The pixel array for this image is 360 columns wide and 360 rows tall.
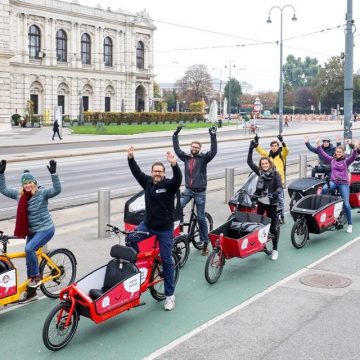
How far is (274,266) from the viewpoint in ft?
28.6

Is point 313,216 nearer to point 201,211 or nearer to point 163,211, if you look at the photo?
point 201,211

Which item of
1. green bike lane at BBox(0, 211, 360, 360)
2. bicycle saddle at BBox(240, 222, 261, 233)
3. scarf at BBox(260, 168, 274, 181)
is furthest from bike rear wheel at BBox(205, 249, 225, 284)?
scarf at BBox(260, 168, 274, 181)

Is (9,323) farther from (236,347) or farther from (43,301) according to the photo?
(236,347)

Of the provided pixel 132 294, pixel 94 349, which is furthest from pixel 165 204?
pixel 94 349

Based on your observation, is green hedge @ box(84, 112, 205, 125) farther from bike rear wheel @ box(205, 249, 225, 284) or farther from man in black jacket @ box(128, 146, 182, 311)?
man in black jacket @ box(128, 146, 182, 311)

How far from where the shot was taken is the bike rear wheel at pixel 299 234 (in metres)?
9.62

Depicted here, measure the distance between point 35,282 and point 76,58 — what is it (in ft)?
249

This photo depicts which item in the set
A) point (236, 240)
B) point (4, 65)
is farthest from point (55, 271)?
point (4, 65)

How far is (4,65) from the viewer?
Answer: 5438 centimetres

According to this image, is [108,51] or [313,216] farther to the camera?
[108,51]

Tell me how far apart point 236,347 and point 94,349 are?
4.52ft

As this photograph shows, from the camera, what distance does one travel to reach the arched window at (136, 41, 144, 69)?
8888cm

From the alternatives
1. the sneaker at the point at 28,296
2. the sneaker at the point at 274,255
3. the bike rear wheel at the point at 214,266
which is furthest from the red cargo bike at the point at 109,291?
the sneaker at the point at 274,255

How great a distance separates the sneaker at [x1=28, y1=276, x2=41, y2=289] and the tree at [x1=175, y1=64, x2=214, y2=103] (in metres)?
109
